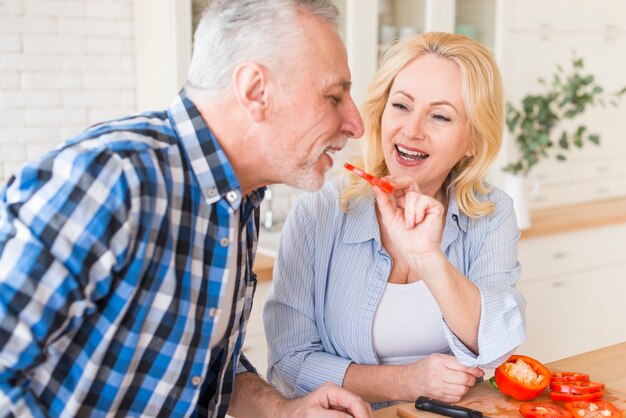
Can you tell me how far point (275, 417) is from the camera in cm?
156

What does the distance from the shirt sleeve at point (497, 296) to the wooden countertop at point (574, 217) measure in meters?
1.76

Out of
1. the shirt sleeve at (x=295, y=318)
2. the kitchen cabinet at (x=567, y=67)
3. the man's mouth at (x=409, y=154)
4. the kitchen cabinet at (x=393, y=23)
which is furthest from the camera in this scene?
the kitchen cabinet at (x=567, y=67)

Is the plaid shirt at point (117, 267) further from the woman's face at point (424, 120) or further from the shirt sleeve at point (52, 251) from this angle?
the woman's face at point (424, 120)

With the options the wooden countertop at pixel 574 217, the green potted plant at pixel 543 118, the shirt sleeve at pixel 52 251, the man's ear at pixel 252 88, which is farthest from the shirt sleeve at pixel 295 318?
the green potted plant at pixel 543 118

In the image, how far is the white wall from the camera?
2.79 m

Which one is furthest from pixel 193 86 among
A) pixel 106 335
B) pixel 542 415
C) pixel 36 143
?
pixel 36 143

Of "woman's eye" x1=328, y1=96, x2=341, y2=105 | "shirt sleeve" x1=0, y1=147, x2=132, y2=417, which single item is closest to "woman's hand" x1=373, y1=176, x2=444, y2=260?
"woman's eye" x1=328, y1=96, x2=341, y2=105

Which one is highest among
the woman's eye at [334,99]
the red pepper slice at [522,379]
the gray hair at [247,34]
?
the gray hair at [247,34]

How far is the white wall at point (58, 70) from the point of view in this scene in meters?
2.79

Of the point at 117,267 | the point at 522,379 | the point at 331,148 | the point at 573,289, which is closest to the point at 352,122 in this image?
the point at 331,148

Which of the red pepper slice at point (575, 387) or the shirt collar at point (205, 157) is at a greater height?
the shirt collar at point (205, 157)

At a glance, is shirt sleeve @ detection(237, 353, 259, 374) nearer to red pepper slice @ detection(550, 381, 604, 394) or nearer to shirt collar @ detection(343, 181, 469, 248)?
shirt collar @ detection(343, 181, 469, 248)

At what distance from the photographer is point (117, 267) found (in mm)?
1140

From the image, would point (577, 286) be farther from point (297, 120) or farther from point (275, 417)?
point (297, 120)
